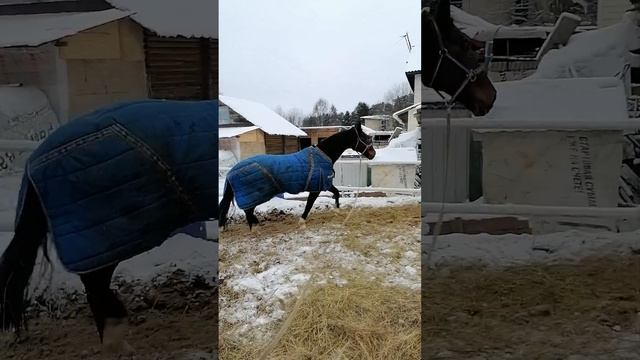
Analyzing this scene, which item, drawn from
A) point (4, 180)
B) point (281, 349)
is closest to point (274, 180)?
point (281, 349)

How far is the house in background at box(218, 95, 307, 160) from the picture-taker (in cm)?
174

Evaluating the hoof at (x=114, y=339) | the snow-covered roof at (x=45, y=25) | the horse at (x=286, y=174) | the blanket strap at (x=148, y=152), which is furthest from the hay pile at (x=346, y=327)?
the snow-covered roof at (x=45, y=25)

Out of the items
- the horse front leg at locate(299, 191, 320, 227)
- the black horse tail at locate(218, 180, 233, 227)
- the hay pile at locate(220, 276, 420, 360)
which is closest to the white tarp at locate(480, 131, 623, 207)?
the hay pile at locate(220, 276, 420, 360)

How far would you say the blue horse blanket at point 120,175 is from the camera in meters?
1.29

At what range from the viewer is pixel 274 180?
1.97 meters

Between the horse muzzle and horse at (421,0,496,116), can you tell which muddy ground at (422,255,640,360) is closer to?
horse at (421,0,496,116)

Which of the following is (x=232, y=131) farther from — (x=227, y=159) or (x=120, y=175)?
(x=120, y=175)

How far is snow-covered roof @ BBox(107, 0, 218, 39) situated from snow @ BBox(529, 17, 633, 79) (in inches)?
38.3

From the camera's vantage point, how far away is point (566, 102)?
129 cm

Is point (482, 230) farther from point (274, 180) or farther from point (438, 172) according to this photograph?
point (274, 180)

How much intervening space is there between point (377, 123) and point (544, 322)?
105 centimetres

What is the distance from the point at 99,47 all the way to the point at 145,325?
0.85 meters

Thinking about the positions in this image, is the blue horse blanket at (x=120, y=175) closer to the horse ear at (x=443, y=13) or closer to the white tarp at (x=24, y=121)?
the white tarp at (x=24, y=121)

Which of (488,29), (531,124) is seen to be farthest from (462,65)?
(531,124)
